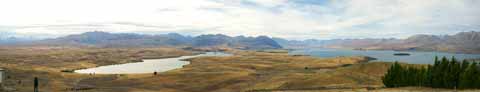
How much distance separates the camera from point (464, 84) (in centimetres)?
5381

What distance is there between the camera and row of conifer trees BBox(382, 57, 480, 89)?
53.5 meters

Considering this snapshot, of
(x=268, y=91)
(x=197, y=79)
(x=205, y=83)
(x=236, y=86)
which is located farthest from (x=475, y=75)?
(x=197, y=79)

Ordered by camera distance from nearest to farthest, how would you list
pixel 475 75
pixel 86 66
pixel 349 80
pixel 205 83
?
pixel 475 75
pixel 349 80
pixel 205 83
pixel 86 66

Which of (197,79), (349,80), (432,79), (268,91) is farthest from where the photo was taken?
(197,79)

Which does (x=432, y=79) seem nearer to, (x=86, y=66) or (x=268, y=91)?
(x=268, y=91)

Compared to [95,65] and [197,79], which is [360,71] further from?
[95,65]

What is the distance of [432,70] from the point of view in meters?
57.8

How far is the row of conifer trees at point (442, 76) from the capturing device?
53.5 metres

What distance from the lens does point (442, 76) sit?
56.4m

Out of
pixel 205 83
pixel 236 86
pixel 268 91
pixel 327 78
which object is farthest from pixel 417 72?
pixel 205 83

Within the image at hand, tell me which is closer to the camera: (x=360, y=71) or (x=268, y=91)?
(x=268, y=91)

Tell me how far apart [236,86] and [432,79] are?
40.3 m

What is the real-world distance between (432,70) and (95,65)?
158581 millimetres

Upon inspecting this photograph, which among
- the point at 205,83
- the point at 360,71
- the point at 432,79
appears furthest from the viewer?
the point at 360,71
